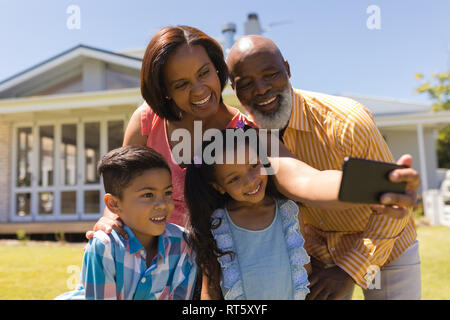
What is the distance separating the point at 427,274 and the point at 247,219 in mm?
4395

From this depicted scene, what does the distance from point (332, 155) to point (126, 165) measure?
3.39ft

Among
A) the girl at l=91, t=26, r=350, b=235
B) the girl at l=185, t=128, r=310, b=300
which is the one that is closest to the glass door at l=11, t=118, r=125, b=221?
the girl at l=91, t=26, r=350, b=235

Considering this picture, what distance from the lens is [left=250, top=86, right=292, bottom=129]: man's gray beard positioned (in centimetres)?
213

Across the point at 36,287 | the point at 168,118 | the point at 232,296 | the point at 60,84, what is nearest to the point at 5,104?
the point at 60,84

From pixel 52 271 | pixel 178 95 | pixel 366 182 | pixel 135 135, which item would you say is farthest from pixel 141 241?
pixel 52 271

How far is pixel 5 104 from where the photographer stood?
11102 mm

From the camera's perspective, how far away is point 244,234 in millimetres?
2031

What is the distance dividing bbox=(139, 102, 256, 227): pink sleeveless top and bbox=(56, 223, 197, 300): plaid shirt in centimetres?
10

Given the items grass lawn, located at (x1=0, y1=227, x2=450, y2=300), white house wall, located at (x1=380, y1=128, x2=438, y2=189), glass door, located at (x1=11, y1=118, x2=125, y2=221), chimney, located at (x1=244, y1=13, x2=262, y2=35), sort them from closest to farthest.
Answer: grass lawn, located at (x1=0, y1=227, x2=450, y2=300) → glass door, located at (x1=11, y1=118, x2=125, y2=221) → chimney, located at (x1=244, y1=13, x2=262, y2=35) → white house wall, located at (x1=380, y1=128, x2=438, y2=189)

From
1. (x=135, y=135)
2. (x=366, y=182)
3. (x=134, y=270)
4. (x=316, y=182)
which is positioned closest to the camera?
(x=366, y=182)

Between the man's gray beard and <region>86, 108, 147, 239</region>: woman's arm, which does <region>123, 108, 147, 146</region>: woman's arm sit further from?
the man's gray beard

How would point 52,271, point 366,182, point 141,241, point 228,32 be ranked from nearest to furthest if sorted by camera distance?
1. point 366,182
2. point 141,241
3. point 52,271
4. point 228,32

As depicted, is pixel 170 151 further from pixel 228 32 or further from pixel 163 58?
pixel 228 32

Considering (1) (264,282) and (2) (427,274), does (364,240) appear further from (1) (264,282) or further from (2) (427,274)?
(2) (427,274)
